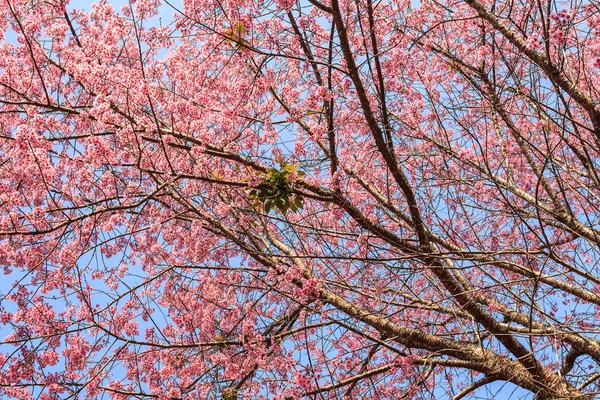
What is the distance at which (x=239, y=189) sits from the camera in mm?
6230

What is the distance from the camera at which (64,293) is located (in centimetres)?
543

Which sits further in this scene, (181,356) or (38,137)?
(181,356)

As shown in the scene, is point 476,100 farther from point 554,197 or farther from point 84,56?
point 84,56

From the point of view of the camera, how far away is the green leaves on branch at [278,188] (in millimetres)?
4977

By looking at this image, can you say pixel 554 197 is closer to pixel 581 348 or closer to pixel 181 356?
pixel 581 348

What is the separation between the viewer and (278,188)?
501cm

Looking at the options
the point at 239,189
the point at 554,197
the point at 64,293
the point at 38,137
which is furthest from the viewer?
the point at 239,189

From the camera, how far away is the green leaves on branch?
4.98 m

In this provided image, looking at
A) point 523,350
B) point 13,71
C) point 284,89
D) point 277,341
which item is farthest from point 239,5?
point 523,350

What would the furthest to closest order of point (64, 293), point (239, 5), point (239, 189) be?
point (239, 189), point (64, 293), point (239, 5)

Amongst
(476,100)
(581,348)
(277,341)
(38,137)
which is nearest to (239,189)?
(277,341)

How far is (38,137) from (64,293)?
1603 millimetres

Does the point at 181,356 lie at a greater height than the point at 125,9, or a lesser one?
lesser

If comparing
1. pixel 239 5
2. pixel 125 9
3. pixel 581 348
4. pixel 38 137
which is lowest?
pixel 581 348
